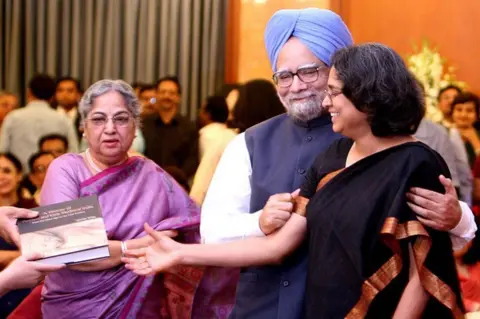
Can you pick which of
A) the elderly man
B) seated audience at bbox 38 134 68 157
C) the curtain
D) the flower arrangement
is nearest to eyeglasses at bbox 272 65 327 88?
the elderly man

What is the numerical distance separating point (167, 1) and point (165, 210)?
7907 mm

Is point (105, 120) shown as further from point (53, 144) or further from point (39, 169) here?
point (53, 144)

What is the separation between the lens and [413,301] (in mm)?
2289

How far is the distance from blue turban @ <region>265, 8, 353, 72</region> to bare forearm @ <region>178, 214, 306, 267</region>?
53 centimetres

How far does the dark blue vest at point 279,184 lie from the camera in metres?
2.67

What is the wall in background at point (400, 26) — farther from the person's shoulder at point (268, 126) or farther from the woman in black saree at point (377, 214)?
the woman in black saree at point (377, 214)

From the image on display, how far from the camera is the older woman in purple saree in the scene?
11.6 feet

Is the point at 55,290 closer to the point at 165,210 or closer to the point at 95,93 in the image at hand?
the point at 165,210

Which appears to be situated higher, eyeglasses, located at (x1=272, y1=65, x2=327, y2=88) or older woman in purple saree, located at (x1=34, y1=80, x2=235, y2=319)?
eyeglasses, located at (x1=272, y1=65, x2=327, y2=88)

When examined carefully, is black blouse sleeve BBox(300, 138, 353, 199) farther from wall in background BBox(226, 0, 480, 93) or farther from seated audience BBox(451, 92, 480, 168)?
wall in background BBox(226, 0, 480, 93)

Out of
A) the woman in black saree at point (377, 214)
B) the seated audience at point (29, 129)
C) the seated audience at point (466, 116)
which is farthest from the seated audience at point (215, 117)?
the woman in black saree at point (377, 214)

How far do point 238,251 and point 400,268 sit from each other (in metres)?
0.49

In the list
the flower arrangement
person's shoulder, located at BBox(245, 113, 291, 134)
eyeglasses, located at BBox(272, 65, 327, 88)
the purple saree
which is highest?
eyeglasses, located at BBox(272, 65, 327, 88)

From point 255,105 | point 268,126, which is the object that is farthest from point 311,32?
point 255,105
